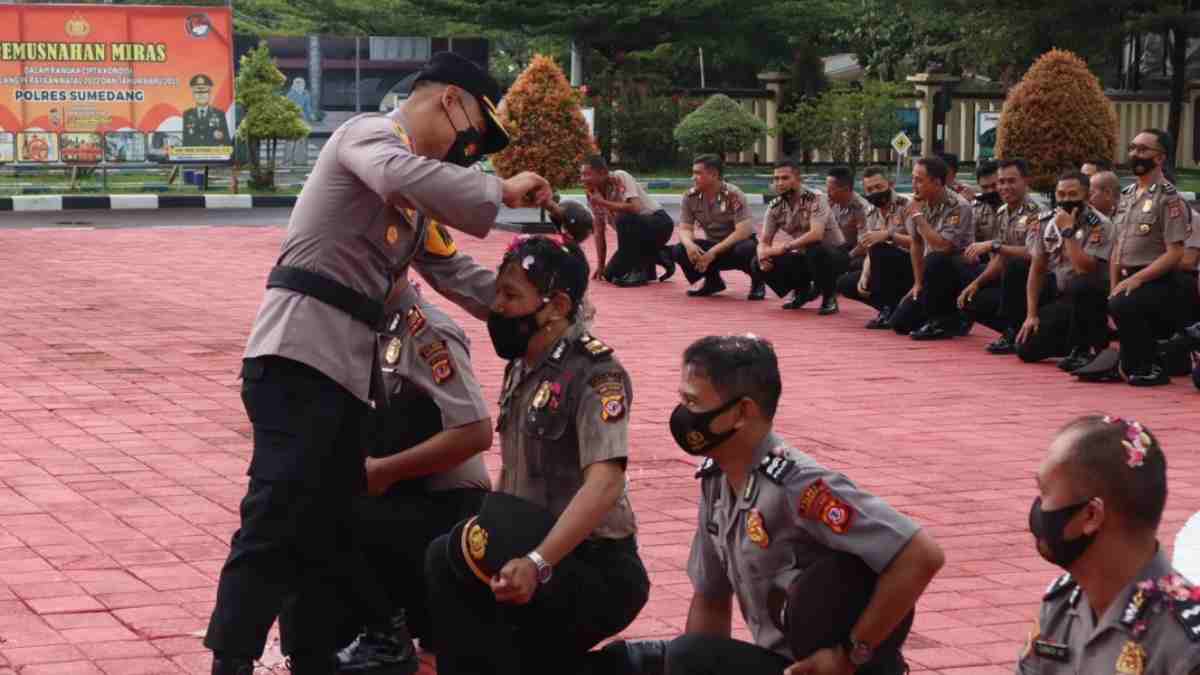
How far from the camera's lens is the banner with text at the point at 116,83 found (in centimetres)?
2266

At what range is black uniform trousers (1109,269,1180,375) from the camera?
995cm

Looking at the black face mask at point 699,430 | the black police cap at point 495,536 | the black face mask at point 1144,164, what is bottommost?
the black police cap at point 495,536

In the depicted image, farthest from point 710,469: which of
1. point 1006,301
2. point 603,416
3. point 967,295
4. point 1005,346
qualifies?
point 967,295

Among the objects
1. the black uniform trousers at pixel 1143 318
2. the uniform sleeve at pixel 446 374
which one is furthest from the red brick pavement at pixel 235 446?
the uniform sleeve at pixel 446 374

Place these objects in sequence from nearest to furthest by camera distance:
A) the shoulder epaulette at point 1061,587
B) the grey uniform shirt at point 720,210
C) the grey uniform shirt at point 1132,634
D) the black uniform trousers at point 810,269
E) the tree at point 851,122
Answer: the grey uniform shirt at point 1132,634, the shoulder epaulette at point 1061,587, the black uniform trousers at point 810,269, the grey uniform shirt at point 720,210, the tree at point 851,122

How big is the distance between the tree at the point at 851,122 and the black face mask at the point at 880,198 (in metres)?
14.7

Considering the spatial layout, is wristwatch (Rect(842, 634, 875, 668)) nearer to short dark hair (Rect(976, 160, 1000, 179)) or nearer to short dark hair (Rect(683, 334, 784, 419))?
short dark hair (Rect(683, 334, 784, 419))

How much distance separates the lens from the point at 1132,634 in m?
2.91

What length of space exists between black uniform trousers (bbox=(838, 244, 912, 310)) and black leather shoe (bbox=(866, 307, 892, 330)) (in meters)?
0.04

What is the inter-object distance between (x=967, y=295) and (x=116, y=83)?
1433cm

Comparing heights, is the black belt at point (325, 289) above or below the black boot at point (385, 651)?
above

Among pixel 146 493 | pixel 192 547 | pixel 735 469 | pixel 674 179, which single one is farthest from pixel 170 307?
pixel 674 179

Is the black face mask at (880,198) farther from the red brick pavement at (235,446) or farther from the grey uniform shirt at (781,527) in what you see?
the grey uniform shirt at (781,527)

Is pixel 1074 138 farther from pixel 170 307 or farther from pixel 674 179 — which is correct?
pixel 674 179
